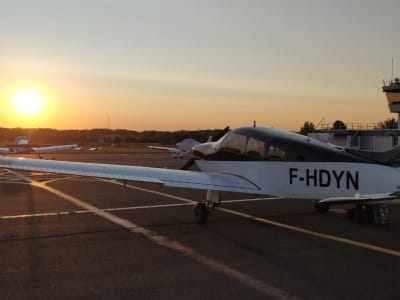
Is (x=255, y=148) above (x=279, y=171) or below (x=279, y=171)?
above

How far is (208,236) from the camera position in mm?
8219

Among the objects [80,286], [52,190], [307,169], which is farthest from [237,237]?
[52,190]

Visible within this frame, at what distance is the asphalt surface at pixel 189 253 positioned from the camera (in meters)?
5.28

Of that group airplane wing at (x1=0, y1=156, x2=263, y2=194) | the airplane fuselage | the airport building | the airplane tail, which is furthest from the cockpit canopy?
the airport building

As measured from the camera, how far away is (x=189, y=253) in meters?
6.94

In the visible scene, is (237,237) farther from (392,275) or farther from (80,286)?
(80,286)

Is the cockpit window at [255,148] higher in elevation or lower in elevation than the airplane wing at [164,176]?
higher

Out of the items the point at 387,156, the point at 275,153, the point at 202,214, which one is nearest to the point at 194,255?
the point at 202,214

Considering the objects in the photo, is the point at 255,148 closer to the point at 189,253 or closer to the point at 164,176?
the point at 164,176

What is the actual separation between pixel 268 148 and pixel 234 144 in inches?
44.6

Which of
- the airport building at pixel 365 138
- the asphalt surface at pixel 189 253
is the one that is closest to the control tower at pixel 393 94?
the airport building at pixel 365 138

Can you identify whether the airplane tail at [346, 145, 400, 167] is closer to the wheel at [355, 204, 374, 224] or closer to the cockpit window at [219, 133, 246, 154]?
the wheel at [355, 204, 374, 224]

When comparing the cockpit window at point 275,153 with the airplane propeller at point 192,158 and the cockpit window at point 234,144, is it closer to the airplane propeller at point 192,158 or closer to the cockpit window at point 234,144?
the cockpit window at point 234,144

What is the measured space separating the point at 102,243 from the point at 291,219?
457cm
